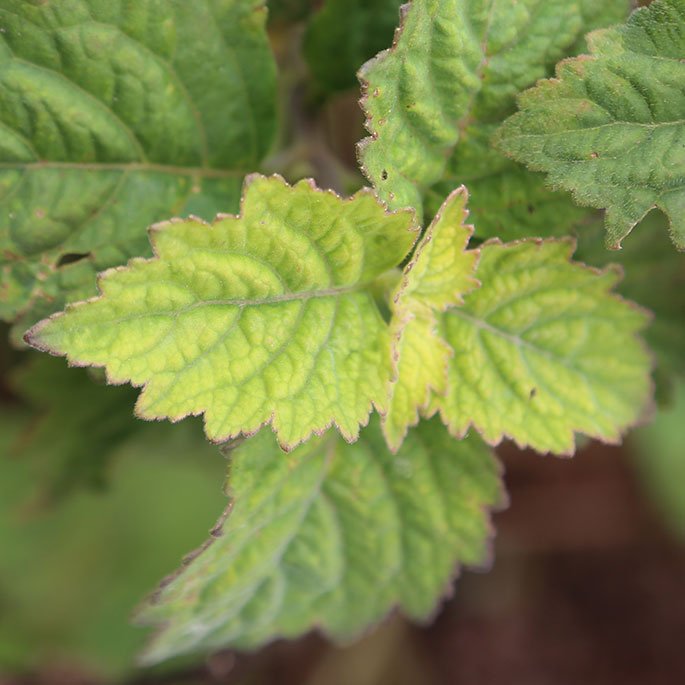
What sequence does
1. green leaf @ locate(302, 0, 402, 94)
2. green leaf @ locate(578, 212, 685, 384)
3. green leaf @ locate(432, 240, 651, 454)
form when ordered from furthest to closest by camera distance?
green leaf @ locate(578, 212, 685, 384) → green leaf @ locate(302, 0, 402, 94) → green leaf @ locate(432, 240, 651, 454)

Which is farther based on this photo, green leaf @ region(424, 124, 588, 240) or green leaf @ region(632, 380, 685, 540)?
green leaf @ region(632, 380, 685, 540)

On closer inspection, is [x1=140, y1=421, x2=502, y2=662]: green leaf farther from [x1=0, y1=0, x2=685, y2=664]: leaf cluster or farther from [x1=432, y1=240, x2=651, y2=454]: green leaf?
[x1=432, y1=240, x2=651, y2=454]: green leaf

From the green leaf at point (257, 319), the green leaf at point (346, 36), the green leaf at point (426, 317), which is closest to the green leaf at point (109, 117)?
the green leaf at point (346, 36)

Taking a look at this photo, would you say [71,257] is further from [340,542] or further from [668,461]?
[668,461]

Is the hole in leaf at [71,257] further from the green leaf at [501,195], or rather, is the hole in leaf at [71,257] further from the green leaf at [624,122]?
the green leaf at [624,122]

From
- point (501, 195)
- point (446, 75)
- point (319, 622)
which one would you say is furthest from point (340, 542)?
point (446, 75)

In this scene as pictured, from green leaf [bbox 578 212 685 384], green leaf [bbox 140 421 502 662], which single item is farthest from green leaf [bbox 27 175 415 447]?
green leaf [bbox 578 212 685 384]
